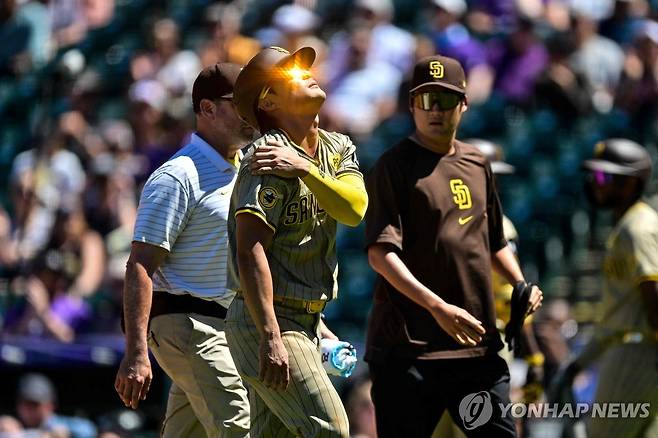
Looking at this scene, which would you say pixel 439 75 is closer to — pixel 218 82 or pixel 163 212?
pixel 218 82

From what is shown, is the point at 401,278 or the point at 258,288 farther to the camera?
the point at 401,278

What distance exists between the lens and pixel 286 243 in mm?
5676

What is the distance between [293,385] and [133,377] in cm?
78

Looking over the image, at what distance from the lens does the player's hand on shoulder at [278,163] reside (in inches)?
216

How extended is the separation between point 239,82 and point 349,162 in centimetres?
53

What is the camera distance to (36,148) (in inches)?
592

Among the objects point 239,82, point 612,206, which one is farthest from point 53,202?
point 239,82

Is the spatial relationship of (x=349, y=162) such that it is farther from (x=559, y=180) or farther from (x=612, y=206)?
(x=559, y=180)

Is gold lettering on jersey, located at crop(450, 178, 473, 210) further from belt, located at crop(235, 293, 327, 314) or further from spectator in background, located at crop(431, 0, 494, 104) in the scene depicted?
spectator in background, located at crop(431, 0, 494, 104)

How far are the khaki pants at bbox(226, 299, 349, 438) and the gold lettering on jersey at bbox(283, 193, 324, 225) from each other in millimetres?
336

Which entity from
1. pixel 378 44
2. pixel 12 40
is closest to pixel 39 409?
pixel 378 44

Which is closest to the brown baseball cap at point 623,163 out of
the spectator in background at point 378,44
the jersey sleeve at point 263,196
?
the jersey sleeve at point 263,196

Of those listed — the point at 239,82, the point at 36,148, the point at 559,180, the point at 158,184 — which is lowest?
the point at 36,148

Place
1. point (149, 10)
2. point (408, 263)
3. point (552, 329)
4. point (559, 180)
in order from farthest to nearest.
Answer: point (149, 10), point (559, 180), point (552, 329), point (408, 263)
